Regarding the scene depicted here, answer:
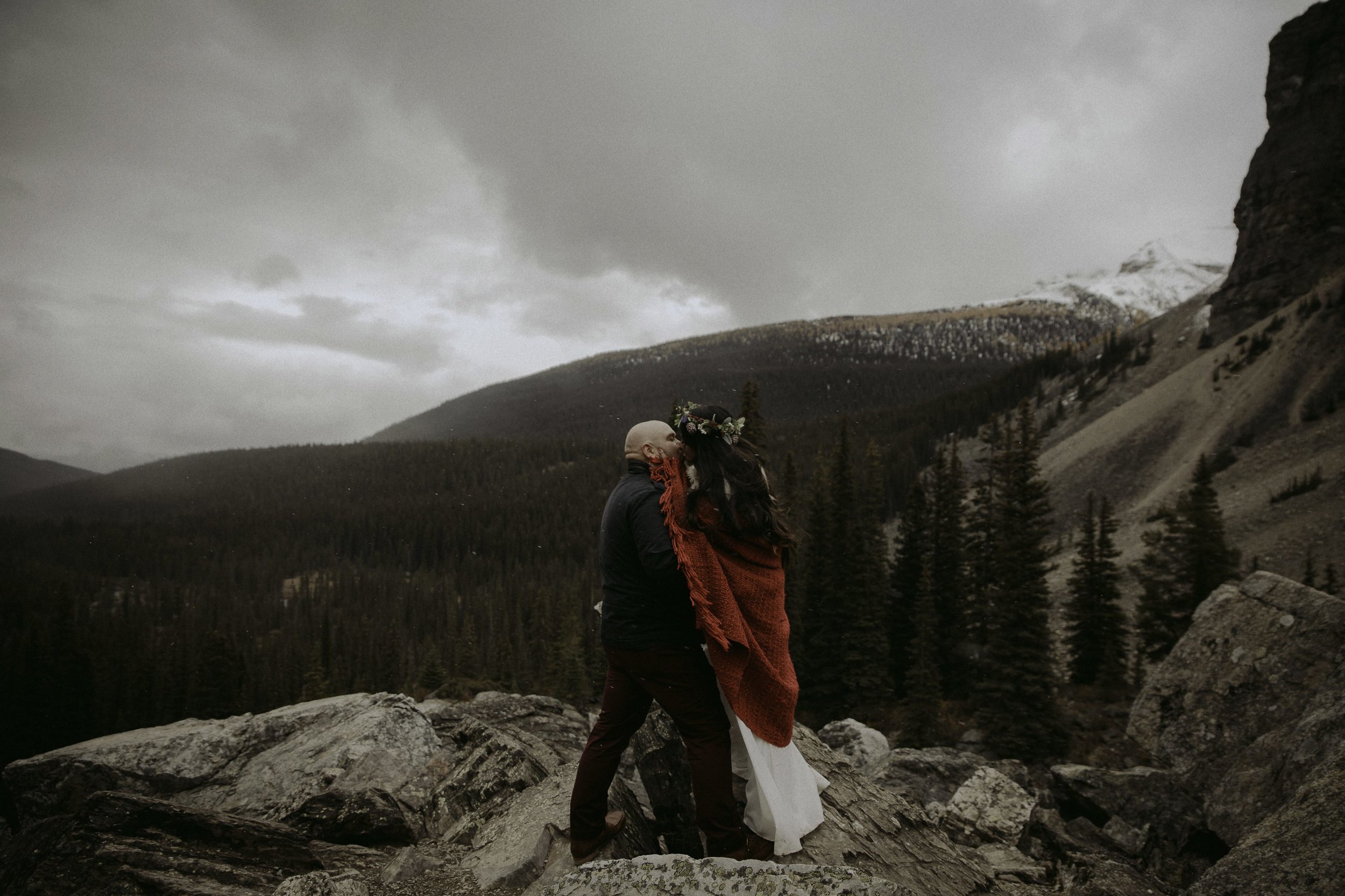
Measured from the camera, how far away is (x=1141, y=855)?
784 centimetres

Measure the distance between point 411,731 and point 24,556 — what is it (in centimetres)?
22106

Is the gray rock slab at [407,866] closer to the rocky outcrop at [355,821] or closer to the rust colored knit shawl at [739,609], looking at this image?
the rocky outcrop at [355,821]

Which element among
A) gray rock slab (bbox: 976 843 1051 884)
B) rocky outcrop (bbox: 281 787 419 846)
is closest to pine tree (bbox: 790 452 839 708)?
gray rock slab (bbox: 976 843 1051 884)

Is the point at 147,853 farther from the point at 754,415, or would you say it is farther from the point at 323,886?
the point at 754,415

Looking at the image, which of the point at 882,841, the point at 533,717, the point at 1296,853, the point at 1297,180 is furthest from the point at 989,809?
the point at 1297,180

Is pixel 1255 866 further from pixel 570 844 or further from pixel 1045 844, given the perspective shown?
pixel 570 844

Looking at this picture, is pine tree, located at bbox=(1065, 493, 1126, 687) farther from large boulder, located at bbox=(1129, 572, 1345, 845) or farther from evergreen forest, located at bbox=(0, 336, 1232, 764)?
large boulder, located at bbox=(1129, 572, 1345, 845)

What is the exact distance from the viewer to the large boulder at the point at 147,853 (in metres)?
4.85

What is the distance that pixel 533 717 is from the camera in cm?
1352

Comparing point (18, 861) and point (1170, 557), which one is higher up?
point (18, 861)

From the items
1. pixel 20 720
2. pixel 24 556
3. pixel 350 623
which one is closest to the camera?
pixel 20 720

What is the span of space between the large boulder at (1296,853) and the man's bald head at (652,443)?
535 centimetres

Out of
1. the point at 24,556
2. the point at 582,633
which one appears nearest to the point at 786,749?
the point at 582,633

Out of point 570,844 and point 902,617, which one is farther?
point 902,617
